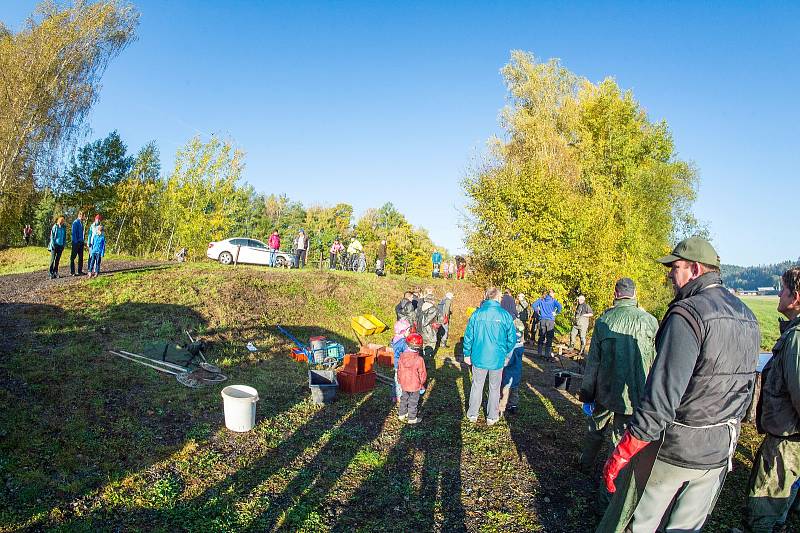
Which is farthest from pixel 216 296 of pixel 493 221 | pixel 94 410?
pixel 493 221

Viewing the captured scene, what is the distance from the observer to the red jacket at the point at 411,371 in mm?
7637

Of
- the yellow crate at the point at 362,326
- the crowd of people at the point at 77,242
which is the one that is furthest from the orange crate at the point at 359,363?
the crowd of people at the point at 77,242

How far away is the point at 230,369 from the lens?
10.4 meters

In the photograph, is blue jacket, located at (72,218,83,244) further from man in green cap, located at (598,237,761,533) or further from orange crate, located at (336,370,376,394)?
man in green cap, located at (598,237,761,533)

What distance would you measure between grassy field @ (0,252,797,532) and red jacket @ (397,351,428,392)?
681 millimetres

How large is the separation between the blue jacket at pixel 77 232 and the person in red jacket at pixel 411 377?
11122 millimetres

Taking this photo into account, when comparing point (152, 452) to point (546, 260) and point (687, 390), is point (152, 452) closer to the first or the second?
point (687, 390)

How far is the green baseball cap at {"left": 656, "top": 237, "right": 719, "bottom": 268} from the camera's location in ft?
10.2

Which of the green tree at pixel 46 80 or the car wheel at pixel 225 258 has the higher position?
the green tree at pixel 46 80

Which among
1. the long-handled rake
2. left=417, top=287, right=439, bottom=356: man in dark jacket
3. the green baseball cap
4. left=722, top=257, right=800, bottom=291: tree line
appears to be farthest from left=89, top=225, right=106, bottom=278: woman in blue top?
left=722, top=257, right=800, bottom=291: tree line

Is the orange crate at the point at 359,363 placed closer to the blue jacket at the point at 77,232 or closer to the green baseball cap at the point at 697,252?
the green baseball cap at the point at 697,252

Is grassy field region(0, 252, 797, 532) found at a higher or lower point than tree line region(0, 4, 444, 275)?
lower

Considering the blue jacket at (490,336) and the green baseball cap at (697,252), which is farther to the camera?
the blue jacket at (490,336)

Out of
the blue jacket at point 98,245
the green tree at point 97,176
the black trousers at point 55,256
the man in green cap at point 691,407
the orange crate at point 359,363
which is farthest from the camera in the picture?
the green tree at point 97,176
